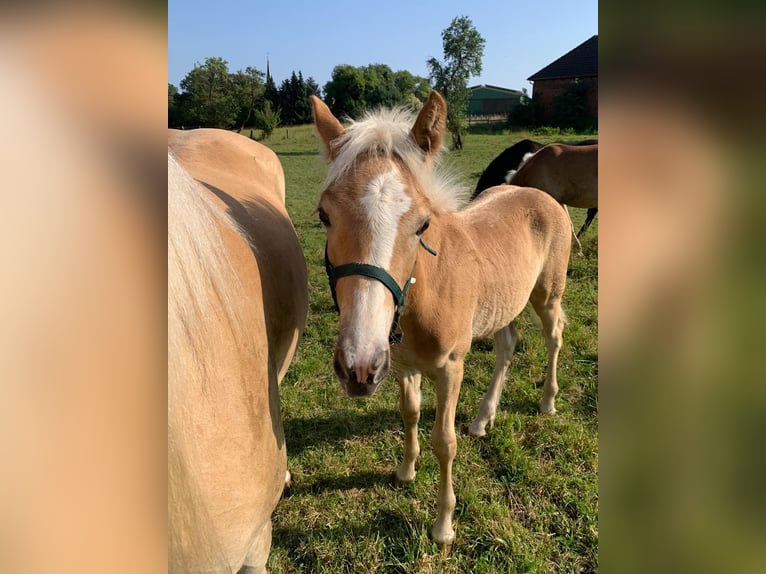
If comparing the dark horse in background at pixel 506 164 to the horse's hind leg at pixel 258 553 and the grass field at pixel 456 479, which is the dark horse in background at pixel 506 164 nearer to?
the grass field at pixel 456 479

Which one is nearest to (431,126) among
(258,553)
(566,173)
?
(258,553)

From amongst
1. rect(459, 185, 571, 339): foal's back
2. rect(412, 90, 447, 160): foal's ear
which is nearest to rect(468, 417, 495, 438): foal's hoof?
rect(459, 185, 571, 339): foal's back

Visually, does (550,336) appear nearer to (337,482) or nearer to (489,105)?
(337,482)

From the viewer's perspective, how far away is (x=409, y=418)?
8.61ft

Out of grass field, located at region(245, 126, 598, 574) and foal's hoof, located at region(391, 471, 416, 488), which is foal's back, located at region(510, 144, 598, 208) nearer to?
grass field, located at region(245, 126, 598, 574)

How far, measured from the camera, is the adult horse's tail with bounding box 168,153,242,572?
64cm

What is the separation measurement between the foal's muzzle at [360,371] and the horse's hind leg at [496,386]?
5.66ft

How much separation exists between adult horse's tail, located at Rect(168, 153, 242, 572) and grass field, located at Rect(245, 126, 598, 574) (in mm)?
1286

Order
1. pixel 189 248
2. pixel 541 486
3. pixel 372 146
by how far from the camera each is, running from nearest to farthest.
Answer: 1. pixel 189 248
2. pixel 372 146
3. pixel 541 486
